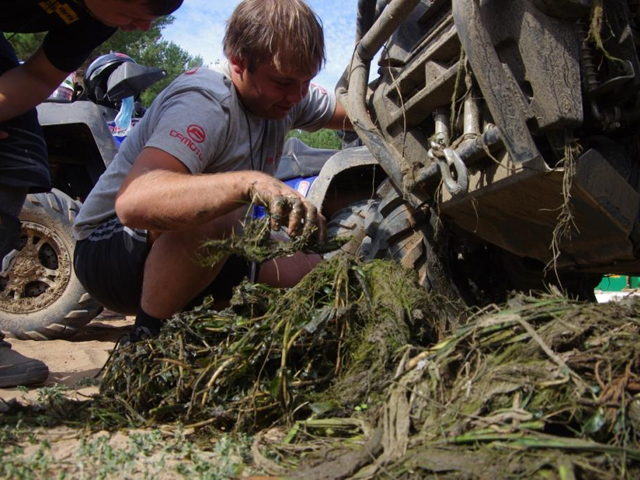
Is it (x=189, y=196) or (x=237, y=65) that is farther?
(x=237, y=65)

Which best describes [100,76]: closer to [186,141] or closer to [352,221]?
[352,221]

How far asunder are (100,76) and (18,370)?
3.44m

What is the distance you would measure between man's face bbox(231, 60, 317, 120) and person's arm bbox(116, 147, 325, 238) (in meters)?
0.48

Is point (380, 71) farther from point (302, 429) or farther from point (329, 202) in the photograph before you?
point (302, 429)

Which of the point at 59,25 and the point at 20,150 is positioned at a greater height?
the point at 59,25

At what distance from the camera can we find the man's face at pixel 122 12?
2.27 meters

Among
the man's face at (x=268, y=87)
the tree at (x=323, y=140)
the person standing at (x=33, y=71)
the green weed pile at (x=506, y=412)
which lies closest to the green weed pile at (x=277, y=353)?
the green weed pile at (x=506, y=412)

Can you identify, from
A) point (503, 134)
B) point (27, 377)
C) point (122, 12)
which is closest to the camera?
point (503, 134)

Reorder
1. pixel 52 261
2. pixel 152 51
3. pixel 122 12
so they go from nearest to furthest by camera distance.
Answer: pixel 122 12 < pixel 52 261 < pixel 152 51

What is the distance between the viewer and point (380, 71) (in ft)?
10.3

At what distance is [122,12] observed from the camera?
2.29 metres

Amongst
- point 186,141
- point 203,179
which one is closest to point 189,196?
point 203,179

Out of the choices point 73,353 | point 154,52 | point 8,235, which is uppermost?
point 154,52

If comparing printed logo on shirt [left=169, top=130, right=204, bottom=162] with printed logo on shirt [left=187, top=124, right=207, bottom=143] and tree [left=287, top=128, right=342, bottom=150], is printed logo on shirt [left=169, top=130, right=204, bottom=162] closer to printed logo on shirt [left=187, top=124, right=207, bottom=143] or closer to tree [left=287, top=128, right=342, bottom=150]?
printed logo on shirt [left=187, top=124, right=207, bottom=143]
